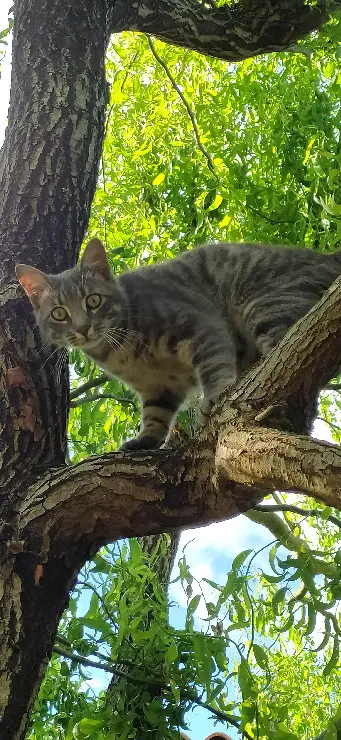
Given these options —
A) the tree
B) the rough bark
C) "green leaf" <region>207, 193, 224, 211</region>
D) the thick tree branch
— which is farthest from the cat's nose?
the rough bark

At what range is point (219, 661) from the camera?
198cm

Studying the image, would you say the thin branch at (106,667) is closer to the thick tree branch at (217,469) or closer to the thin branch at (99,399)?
the thick tree branch at (217,469)

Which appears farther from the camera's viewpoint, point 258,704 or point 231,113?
point 231,113

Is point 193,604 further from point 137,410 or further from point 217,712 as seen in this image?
point 137,410

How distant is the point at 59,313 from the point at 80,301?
0.12 m

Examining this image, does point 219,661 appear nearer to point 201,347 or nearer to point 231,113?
point 201,347

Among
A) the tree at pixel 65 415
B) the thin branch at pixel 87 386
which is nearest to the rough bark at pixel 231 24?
the tree at pixel 65 415

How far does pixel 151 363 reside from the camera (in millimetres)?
2645

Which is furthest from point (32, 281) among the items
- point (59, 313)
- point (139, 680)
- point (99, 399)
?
point (139, 680)

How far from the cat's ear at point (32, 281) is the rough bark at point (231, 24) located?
131 centimetres

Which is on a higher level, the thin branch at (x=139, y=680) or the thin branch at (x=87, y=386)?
the thin branch at (x=87, y=386)

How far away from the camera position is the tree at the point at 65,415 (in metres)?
1.48

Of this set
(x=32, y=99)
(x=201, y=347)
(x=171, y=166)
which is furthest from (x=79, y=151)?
(x=171, y=166)

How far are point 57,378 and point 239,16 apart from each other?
195 cm
